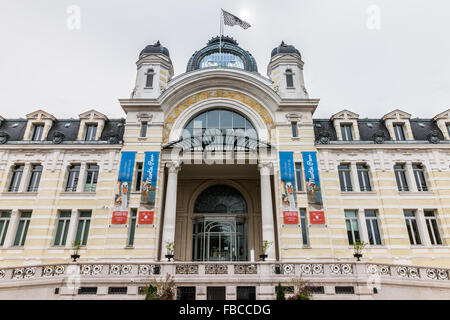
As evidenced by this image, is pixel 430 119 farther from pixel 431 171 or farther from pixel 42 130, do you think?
pixel 42 130

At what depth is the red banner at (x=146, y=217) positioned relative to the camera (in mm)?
19734

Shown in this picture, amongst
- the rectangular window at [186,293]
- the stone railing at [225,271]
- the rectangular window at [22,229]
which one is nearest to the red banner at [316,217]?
the stone railing at [225,271]

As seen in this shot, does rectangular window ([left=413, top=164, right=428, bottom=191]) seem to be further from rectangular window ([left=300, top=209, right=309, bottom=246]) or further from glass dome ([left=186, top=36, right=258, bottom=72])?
glass dome ([left=186, top=36, right=258, bottom=72])

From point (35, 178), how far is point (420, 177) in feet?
101

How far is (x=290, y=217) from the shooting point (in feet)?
65.0

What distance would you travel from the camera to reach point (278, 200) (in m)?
20.7

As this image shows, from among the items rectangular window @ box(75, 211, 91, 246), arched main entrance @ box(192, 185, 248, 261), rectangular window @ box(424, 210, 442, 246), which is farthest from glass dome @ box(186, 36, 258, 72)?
rectangular window @ box(424, 210, 442, 246)

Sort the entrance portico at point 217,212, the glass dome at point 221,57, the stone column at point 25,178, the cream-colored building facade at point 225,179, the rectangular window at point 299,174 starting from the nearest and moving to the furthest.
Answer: the cream-colored building facade at point 225,179
the rectangular window at point 299,174
the stone column at point 25,178
the entrance portico at point 217,212
the glass dome at point 221,57

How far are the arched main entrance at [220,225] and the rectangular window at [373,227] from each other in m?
9.61

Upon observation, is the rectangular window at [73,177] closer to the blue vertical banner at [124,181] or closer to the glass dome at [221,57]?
the blue vertical banner at [124,181]

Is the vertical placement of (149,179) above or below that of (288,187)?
above

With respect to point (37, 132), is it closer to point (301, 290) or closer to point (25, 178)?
point (25, 178)

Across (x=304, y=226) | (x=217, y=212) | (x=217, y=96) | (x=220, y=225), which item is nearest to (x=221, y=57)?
(x=217, y=96)
